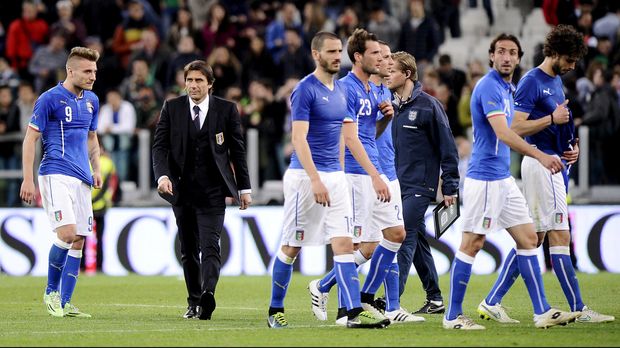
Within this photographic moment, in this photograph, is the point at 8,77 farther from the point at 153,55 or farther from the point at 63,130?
the point at 63,130

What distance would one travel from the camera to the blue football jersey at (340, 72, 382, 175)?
11672 mm

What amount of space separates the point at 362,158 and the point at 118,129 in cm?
1149

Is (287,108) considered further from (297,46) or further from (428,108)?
(428,108)

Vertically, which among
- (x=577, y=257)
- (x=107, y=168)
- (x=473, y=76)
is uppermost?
(x=473, y=76)

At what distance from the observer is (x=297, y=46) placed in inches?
939

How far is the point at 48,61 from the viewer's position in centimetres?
2480

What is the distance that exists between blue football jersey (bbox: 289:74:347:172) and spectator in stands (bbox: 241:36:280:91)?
1307cm

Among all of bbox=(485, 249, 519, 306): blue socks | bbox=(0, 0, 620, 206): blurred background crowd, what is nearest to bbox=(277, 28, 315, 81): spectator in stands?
bbox=(0, 0, 620, 206): blurred background crowd

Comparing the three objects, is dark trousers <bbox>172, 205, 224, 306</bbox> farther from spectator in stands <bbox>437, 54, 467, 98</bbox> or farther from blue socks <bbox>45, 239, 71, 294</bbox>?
spectator in stands <bbox>437, 54, 467, 98</bbox>

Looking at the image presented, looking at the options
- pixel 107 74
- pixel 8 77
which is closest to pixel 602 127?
pixel 107 74

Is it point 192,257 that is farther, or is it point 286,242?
point 192,257

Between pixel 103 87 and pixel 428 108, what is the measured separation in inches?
501

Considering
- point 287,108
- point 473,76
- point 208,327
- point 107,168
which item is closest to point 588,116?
point 473,76

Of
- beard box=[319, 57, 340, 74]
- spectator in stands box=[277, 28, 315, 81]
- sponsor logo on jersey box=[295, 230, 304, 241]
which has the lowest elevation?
sponsor logo on jersey box=[295, 230, 304, 241]
